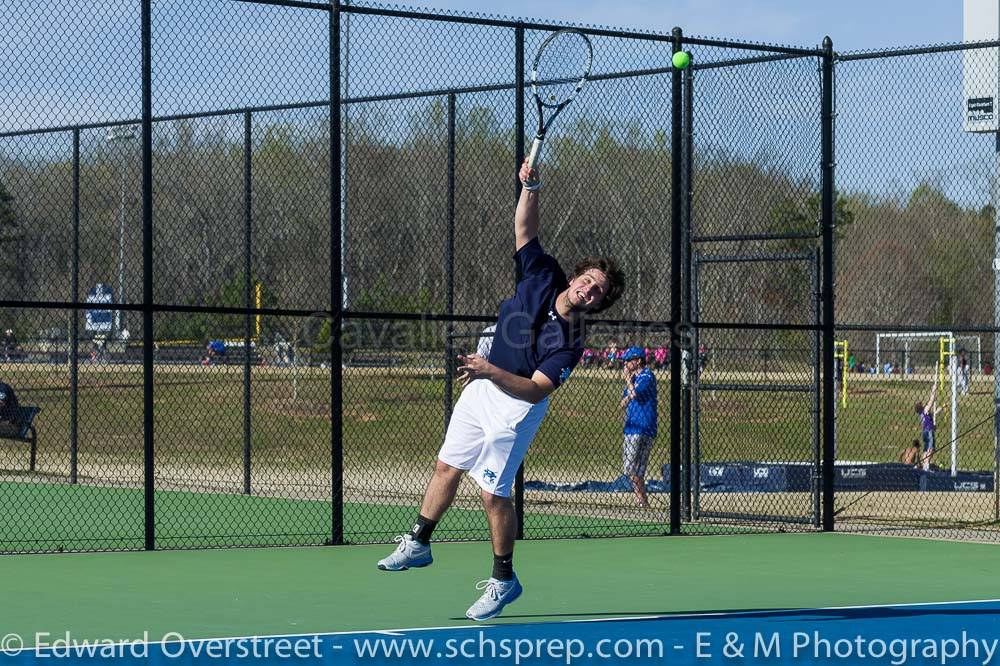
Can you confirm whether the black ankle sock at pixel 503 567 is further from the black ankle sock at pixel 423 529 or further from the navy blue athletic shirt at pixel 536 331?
the navy blue athletic shirt at pixel 536 331

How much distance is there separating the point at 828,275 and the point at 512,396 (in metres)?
5.93

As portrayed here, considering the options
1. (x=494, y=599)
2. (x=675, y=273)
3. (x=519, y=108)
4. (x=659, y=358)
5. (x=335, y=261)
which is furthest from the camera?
(x=659, y=358)

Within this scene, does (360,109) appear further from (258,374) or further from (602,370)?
(258,374)

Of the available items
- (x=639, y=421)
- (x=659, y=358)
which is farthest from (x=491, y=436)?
(x=659, y=358)

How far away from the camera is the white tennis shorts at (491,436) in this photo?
8.23 meters

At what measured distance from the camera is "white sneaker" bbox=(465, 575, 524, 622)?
26.6ft

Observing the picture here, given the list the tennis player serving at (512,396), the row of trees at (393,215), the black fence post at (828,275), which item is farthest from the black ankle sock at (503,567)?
the row of trees at (393,215)

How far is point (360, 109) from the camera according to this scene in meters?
15.0

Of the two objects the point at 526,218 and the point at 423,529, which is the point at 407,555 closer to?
the point at 423,529

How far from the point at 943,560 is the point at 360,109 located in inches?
249

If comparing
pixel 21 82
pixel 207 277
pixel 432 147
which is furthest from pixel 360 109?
pixel 207 277

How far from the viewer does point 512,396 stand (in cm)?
796

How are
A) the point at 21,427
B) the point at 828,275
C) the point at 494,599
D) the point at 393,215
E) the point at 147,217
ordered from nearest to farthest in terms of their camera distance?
1. the point at 494,599
2. the point at 147,217
3. the point at 828,275
4. the point at 21,427
5. the point at 393,215

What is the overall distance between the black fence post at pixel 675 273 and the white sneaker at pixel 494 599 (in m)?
4.75
